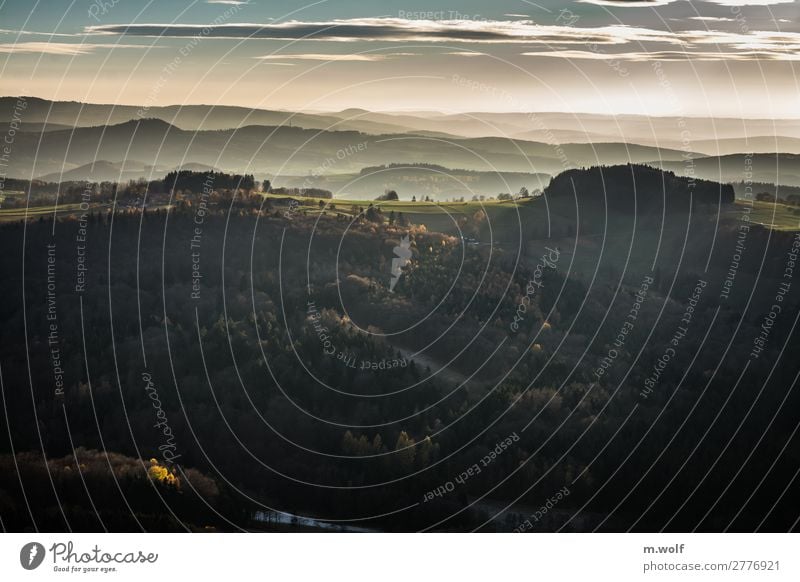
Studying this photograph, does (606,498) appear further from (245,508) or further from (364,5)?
(364,5)

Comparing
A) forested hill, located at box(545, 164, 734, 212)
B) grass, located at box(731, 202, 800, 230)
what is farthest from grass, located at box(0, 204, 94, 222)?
grass, located at box(731, 202, 800, 230)

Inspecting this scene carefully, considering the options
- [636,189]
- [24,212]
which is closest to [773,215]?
[636,189]

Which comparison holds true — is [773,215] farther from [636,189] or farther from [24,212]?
[24,212]

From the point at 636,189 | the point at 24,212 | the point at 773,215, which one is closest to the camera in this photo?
the point at 24,212

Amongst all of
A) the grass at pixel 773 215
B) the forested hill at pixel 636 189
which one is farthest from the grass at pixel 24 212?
the grass at pixel 773 215

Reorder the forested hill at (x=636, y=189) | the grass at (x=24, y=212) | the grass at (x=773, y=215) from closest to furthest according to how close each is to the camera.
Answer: the grass at (x=24, y=212) < the grass at (x=773, y=215) < the forested hill at (x=636, y=189)

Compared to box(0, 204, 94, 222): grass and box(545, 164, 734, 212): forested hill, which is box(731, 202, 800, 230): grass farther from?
box(0, 204, 94, 222): grass

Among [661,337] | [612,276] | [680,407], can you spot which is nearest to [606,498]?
[680,407]

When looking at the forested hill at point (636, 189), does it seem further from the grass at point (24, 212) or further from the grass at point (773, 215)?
the grass at point (24, 212)
